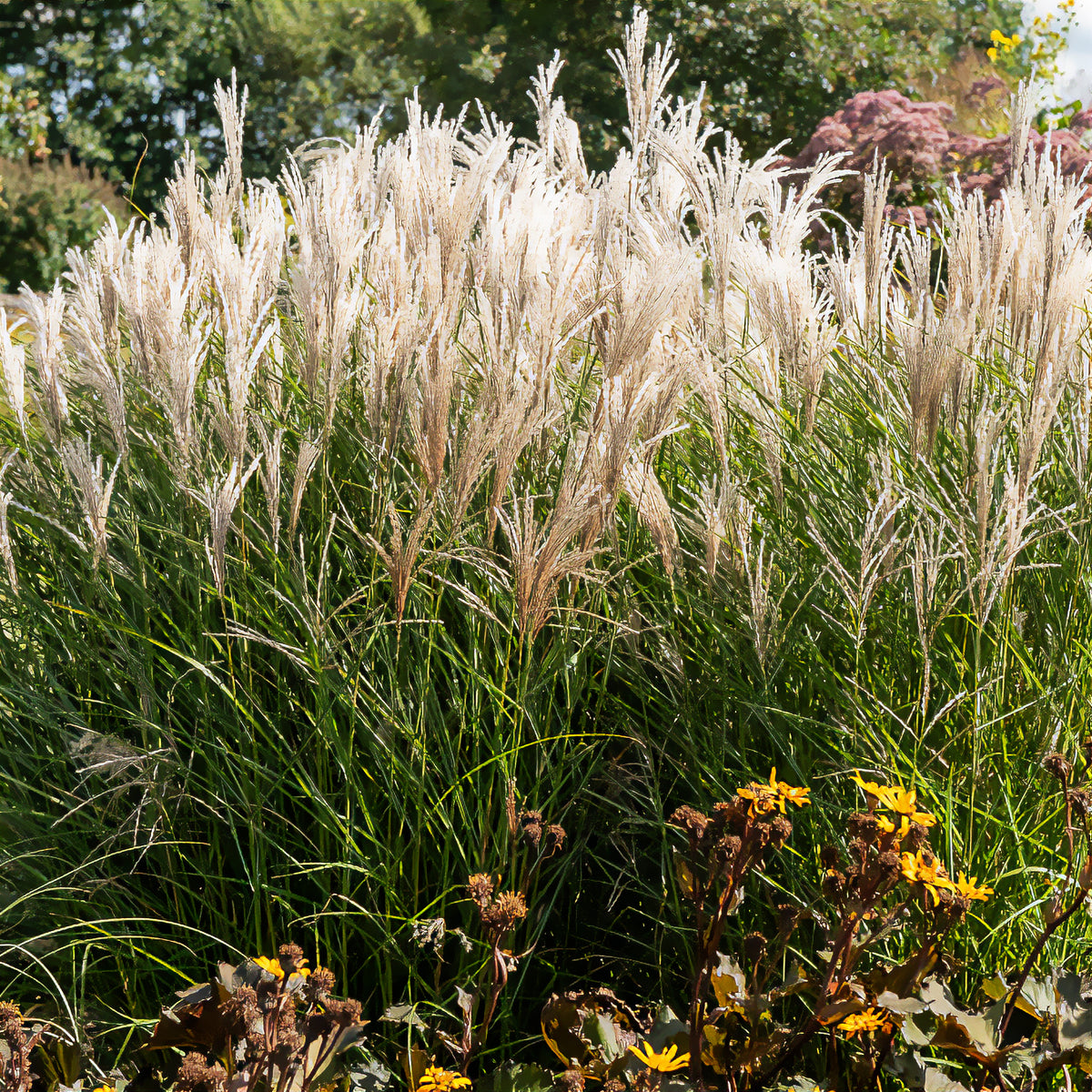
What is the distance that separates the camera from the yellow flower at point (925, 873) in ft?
4.42

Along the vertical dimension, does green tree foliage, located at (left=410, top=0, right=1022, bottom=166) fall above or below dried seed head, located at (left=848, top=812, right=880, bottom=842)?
above

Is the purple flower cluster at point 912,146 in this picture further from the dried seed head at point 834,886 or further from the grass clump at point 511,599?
the dried seed head at point 834,886

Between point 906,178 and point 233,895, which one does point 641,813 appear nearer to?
point 233,895

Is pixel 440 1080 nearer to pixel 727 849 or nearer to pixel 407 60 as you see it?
pixel 727 849

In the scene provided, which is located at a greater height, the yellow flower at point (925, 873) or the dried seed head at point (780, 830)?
the dried seed head at point (780, 830)

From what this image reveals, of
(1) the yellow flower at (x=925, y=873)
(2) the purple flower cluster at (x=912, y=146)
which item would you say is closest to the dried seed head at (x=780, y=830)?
(1) the yellow flower at (x=925, y=873)

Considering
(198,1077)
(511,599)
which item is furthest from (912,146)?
(198,1077)

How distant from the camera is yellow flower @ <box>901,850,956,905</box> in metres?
1.35

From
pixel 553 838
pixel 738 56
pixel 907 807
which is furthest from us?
pixel 738 56

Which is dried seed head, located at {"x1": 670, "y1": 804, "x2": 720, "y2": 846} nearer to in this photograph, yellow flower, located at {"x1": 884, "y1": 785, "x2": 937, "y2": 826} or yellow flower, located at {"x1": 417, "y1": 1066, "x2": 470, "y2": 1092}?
yellow flower, located at {"x1": 884, "y1": 785, "x2": 937, "y2": 826}

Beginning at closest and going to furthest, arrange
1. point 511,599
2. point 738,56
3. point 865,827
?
1. point 865,827
2. point 511,599
3. point 738,56

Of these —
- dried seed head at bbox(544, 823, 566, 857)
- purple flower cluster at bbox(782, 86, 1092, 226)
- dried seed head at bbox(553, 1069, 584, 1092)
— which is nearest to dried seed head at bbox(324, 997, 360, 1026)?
dried seed head at bbox(553, 1069, 584, 1092)

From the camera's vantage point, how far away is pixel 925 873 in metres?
1.37

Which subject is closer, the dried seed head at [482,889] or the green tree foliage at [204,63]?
the dried seed head at [482,889]
